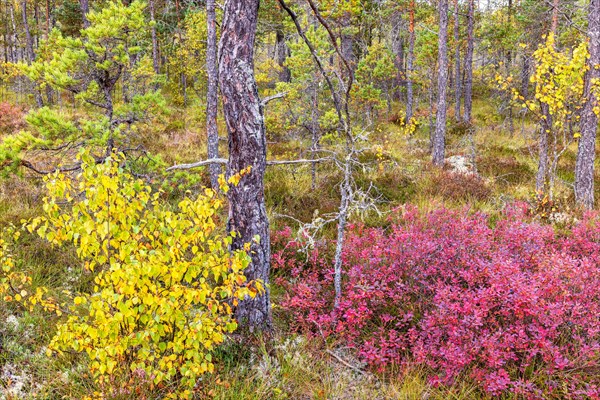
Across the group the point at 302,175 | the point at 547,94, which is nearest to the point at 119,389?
the point at 302,175

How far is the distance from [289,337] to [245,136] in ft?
7.10

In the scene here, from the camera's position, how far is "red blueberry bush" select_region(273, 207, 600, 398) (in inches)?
133

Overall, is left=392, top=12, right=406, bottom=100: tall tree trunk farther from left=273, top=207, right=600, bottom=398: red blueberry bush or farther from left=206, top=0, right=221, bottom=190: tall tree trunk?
left=273, top=207, right=600, bottom=398: red blueberry bush

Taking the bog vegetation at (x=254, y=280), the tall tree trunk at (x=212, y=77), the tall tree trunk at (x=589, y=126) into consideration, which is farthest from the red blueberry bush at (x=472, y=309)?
the tall tree trunk at (x=212, y=77)

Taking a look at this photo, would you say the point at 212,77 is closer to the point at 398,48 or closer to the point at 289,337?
the point at 289,337

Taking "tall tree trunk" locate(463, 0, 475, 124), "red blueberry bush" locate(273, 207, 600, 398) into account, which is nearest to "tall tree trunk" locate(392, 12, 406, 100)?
"tall tree trunk" locate(463, 0, 475, 124)

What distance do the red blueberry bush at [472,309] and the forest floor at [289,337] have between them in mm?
215

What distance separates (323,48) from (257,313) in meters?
6.75

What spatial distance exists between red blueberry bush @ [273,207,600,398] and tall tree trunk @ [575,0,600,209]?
128 inches

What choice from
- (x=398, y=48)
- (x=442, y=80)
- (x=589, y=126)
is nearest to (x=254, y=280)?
(x=589, y=126)

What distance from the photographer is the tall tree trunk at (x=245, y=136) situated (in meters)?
3.43

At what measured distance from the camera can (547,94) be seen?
8062 mm

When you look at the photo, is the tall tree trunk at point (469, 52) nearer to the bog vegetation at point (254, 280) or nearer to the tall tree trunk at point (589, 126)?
the tall tree trunk at point (589, 126)

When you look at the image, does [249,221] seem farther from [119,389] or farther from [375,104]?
[375,104]
